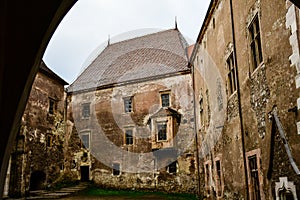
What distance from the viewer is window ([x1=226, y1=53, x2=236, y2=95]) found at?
921cm

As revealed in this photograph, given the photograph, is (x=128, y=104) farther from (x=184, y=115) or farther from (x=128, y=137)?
(x=184, y=115)

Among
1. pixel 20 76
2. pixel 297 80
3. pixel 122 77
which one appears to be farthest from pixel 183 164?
pixel 20 76

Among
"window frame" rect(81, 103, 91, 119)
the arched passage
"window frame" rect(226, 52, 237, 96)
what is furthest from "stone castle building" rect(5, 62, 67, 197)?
the arched passage

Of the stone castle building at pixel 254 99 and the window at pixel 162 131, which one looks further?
the window at pixel 162 131

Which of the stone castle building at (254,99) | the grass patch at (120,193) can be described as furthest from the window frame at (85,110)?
the stone castle building at (254,99)

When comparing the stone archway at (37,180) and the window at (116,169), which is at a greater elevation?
the window at (116,169)

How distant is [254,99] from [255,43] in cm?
131

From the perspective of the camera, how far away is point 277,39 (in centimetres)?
575

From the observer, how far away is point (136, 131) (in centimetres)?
2106

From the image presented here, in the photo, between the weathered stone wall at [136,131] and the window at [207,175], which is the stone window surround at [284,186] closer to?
the window at [207,175]

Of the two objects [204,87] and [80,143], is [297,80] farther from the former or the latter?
A: [80,143]

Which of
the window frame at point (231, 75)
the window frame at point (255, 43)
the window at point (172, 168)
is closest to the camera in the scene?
the window frame at point (255, 43)

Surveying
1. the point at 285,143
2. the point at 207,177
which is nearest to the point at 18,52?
the point at 285,143

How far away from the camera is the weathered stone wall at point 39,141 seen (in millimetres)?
18000
